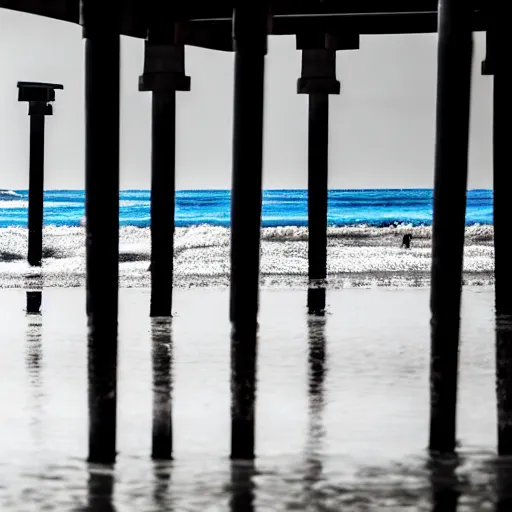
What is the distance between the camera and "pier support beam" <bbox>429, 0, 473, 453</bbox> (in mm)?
9664

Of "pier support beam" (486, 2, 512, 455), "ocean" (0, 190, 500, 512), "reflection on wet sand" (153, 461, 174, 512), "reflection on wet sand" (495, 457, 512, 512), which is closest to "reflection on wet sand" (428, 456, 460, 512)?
"ocean" (0, 190, 500, 512)

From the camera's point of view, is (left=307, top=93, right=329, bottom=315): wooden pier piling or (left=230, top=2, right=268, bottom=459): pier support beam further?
(left=307, top=93, right=329, bottom=315): wooden pier piling

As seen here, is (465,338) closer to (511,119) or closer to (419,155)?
(511,119)

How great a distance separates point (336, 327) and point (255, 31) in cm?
563

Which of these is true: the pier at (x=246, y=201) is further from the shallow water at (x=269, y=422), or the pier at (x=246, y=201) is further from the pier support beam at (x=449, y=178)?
the shallow water at (x=269, y=422)

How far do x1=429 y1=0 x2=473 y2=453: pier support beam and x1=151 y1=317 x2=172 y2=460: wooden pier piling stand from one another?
178 cm

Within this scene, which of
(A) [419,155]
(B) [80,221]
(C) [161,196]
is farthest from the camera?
(B) [80,221]

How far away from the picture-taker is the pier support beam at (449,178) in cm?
966

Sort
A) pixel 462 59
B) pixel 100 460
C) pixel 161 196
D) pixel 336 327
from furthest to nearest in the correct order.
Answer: pixel 161 196, pixel 336 327, pixel 462 59, pixel 100 460

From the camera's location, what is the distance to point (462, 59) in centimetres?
970

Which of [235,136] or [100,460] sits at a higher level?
[235,136]

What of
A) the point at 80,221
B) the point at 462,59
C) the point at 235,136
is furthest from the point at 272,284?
the point at 80,221

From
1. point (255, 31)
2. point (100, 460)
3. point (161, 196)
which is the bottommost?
point (100, 460)

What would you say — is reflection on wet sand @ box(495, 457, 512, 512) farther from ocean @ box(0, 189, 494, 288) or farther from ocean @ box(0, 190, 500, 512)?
ocean @ box(0, 189, 494, 288)
